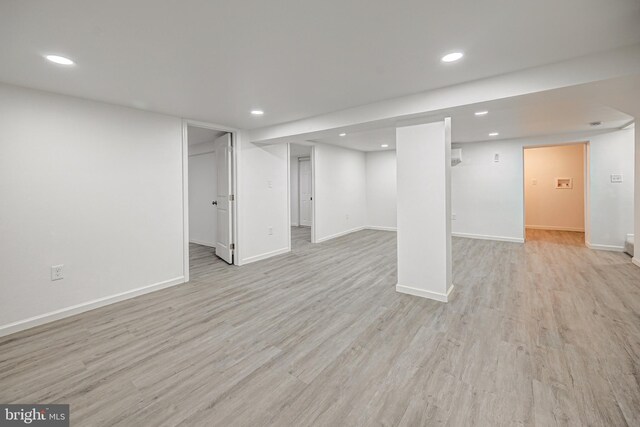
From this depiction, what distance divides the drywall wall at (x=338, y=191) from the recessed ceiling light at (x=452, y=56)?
4.34 metres

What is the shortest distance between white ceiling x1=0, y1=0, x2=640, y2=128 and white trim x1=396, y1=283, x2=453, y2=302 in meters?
2.21

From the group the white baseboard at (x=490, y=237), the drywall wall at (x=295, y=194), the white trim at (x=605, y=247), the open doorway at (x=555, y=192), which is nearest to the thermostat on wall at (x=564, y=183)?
the open doorway at (x=555, y=192)

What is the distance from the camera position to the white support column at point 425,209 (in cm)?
295

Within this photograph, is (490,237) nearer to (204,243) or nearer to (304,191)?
(304,191)

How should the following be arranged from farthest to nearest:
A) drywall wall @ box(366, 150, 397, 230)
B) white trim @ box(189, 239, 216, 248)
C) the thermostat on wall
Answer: drywall wall @ box(366, 150, 397, 230)
the thermostat on wall
white trim @ box(189, 239, 216, 248)

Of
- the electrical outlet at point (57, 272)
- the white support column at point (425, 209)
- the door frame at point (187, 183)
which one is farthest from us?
the door frame at point (187, 183)

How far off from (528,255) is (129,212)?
6386 mm

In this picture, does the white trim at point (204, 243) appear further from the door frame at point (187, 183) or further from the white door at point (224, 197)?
the door frame at point (187, 183)

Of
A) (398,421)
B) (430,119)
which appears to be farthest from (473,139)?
(398,421)

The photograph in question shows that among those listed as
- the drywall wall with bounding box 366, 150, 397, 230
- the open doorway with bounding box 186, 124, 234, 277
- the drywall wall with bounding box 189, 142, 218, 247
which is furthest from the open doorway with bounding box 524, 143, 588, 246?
the drywall wall with bounding box 189, 142, 218, 247

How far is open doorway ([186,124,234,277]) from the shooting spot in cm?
456

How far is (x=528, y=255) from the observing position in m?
4.95

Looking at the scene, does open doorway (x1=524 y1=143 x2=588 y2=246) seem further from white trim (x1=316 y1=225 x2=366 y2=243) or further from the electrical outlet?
the electrical outlet

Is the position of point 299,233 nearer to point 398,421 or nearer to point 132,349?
point 132,349
